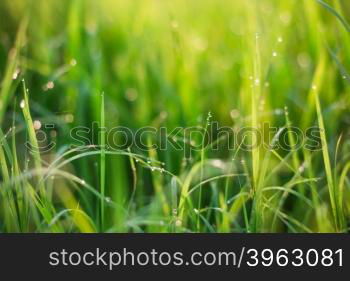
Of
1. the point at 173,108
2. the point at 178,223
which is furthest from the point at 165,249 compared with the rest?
the point at 173,108

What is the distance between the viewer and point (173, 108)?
4.00 ft

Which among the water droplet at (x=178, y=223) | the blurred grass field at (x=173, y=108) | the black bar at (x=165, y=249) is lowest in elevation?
the black bar at (x=165, y=249)

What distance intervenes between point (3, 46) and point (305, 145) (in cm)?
69

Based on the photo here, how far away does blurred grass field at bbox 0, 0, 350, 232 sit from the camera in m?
0.93

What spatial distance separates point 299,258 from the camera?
2.97 feet

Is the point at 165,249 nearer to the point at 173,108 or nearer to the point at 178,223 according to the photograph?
the point at 178,223

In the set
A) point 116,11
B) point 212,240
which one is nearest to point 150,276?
point 212,240

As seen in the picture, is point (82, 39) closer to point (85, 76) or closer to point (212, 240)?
point (85, 76)

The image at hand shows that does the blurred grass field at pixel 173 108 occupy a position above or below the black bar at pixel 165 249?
above

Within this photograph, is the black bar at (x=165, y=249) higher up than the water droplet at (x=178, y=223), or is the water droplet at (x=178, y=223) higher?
the water droplet at (x=178, y=223)

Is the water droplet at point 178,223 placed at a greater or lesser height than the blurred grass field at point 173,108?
lesser

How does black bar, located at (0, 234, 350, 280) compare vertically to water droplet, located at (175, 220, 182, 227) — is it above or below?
below

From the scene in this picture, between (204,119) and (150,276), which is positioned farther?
(204,119)

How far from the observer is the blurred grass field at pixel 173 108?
931 millimetres
